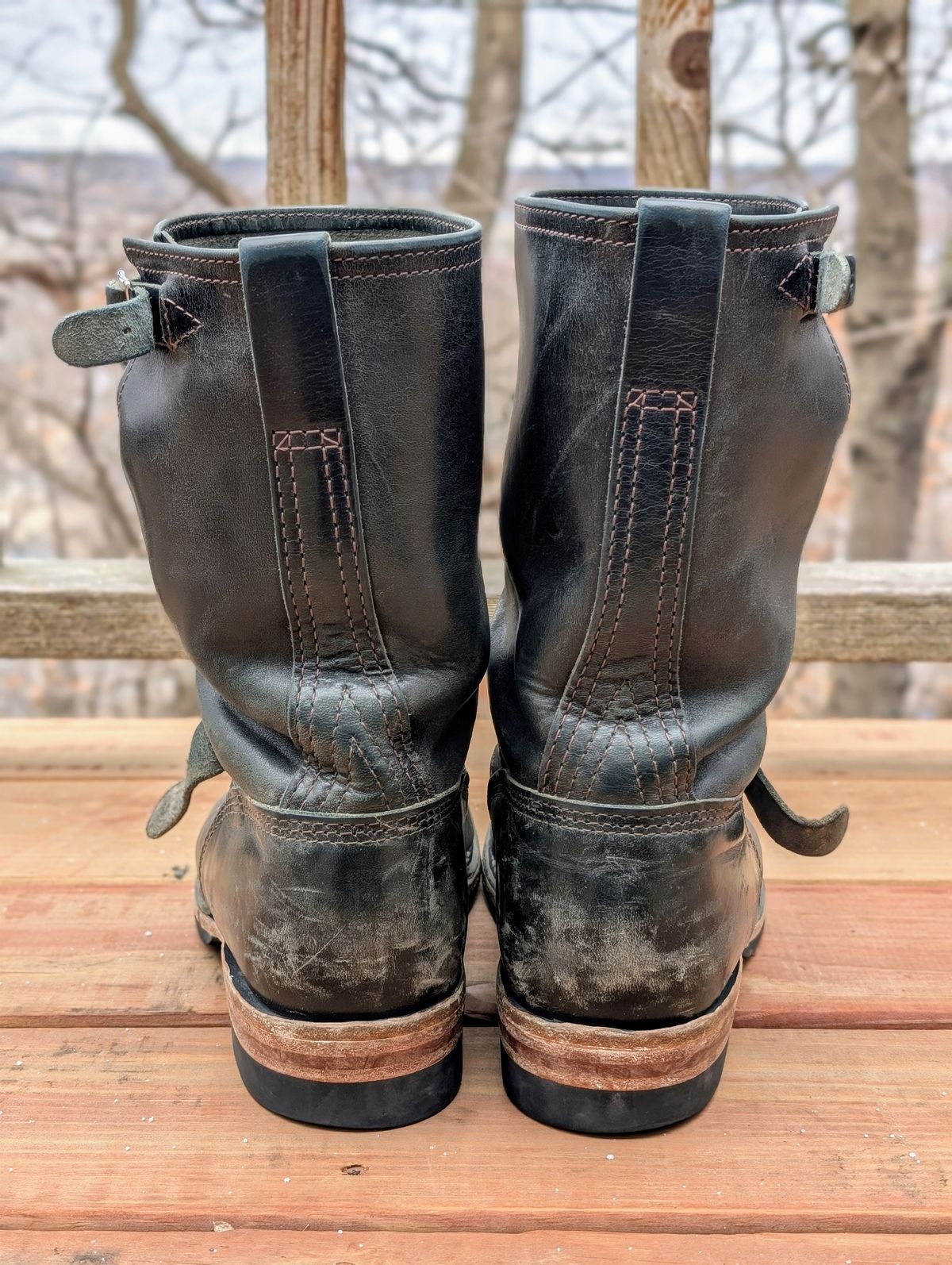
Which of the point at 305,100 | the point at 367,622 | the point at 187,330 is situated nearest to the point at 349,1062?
Result: the point at 367,622

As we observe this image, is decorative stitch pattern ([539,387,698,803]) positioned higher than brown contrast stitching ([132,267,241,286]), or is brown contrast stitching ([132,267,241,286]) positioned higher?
brown contrast stitching ([132,267,241,286])

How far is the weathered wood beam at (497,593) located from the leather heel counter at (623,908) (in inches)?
28.3

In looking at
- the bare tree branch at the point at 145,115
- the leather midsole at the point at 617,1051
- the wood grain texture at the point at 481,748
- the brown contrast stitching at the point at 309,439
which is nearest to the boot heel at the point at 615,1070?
the leather midsole at the point at 617,1051

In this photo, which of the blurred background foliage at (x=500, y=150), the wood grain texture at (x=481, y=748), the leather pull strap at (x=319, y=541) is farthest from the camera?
the blurred background foliage at (x=500, y=150)

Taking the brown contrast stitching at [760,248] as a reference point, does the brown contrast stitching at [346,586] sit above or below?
below

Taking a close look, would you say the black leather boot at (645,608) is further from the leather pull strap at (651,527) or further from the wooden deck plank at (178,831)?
the wooden deck plank at (178,831)

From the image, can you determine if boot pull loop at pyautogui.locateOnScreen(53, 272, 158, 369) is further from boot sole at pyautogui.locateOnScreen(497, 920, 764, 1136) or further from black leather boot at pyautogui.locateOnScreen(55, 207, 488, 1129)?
boot sole at pyautogui.locateOnScreen(497, 920, 764, 1136)

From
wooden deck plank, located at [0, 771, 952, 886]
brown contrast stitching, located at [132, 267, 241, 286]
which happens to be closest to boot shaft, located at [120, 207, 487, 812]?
brown contrast stitching, located at [132, 267, 241, 286]

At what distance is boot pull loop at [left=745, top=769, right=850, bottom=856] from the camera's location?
1087mm

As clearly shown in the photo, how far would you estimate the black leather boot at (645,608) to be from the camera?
825mm

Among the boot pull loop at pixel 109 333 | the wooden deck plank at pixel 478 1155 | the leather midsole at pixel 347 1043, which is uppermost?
the boot pull loop at pixel 109 333

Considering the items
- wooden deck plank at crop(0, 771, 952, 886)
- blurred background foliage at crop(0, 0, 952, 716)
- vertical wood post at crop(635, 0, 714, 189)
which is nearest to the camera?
wooden deck plank at crop(0, 771, 952, 886)

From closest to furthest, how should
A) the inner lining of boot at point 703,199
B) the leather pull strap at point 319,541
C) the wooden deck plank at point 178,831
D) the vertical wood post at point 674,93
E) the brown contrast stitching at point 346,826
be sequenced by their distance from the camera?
the leather pull strap at point 319,541 → the brown contrast stitching at point 346,826 → the inner lining of boot at point 703,199 → the wooden deck plank at point 178,831 → the vertical wood post at point 674,93

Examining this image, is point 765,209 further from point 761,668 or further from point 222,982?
point 222,982
